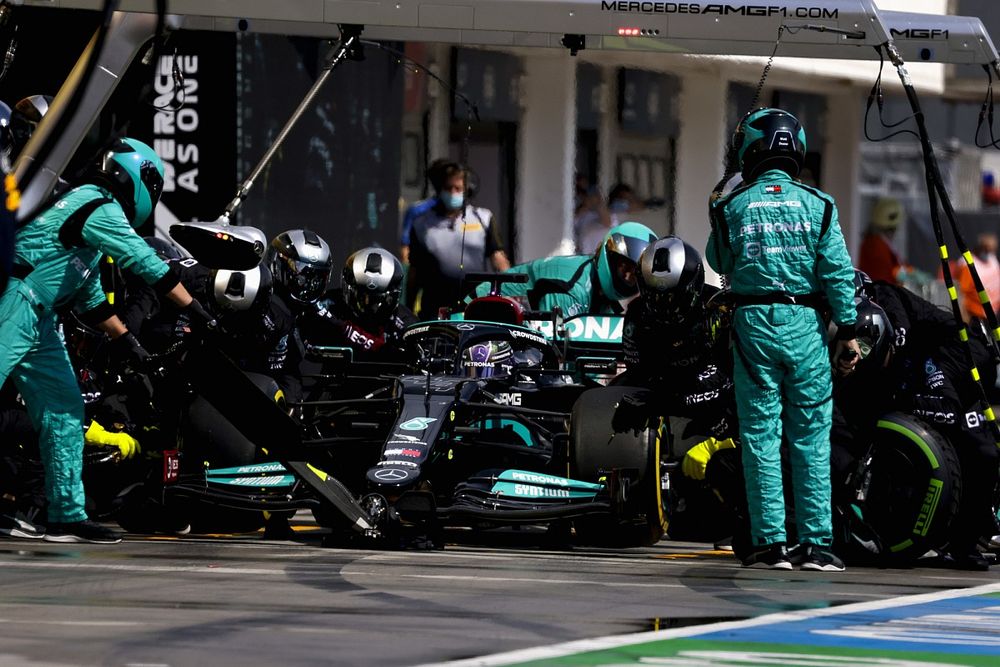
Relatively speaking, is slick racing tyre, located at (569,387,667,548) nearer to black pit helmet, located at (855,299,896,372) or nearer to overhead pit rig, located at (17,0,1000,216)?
black pit helmet, located at (855,299,896,372)

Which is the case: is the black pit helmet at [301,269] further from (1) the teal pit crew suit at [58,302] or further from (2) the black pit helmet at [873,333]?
(2) the black pit helmet at [873,333]

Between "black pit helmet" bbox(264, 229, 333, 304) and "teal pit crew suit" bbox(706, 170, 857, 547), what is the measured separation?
3311 mm

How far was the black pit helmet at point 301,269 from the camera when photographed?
1156cm

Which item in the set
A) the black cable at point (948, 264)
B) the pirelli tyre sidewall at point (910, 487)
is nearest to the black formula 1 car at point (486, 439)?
the pirelli tyre sidewall at point (910, 487)

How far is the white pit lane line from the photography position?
239 inches

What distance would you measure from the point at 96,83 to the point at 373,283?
214 centimetres

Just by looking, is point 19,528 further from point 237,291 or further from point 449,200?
point 449,200

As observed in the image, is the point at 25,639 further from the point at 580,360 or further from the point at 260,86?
the point at 260,86

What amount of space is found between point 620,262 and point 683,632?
541cm

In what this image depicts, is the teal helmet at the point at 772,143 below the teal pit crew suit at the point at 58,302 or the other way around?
the other way around

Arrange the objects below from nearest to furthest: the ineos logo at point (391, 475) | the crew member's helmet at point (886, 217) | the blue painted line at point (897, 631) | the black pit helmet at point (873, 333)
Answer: the blue painted line at point (897, 631) → the ineos logo at point (391, 475) → the black pit helmet at point (873, 333) → the crew member's helmet at point (886, 217)

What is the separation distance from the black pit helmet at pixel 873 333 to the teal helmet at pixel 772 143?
797mm

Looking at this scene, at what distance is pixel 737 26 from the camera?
34.8 feet

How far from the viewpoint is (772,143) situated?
9.26 metres
